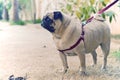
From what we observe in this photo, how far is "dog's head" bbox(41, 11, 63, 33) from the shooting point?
74cm

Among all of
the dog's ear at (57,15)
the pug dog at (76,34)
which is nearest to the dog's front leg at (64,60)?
the pug dog at (76,34)

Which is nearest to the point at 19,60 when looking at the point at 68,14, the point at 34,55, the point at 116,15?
the point at 34,55

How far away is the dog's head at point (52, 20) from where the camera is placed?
739mm

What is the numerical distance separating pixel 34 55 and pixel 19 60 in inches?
1.7

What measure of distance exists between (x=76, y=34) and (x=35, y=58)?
12cm

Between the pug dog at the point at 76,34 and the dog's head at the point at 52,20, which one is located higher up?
the dog's head at the point at 52,20

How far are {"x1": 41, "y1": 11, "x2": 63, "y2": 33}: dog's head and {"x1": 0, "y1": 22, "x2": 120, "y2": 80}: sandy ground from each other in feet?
0.26

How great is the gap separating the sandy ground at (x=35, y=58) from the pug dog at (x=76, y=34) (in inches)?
0.8

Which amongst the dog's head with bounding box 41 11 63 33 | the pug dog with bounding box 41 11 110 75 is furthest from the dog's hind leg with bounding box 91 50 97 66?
the dog's head with bounding box 41 11 63 33

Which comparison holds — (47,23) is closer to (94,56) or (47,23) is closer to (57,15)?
(57,15)

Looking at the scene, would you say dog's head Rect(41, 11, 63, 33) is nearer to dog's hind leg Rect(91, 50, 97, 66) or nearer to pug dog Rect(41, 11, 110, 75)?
pug dog Rect(41, 11, 110, 75)

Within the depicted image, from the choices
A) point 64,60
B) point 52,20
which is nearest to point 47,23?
point 52,20

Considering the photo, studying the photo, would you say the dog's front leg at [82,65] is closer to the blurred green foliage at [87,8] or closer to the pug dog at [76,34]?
the pug dog at [76,34]

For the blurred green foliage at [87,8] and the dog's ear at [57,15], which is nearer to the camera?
the dog's ear at [57,15]
